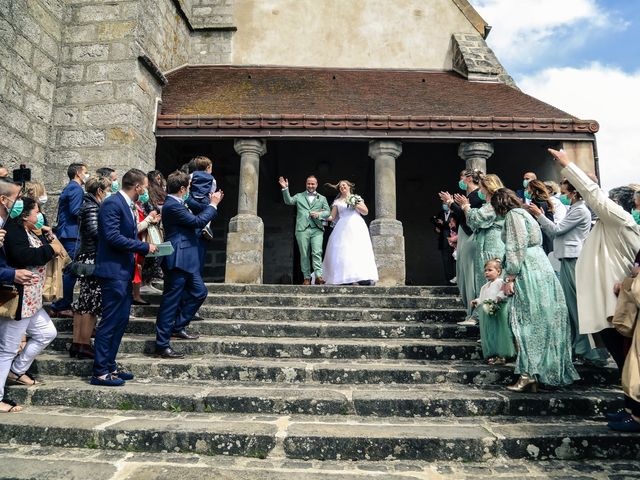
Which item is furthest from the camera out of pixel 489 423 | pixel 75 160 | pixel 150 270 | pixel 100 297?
Answer: pixel 75 160

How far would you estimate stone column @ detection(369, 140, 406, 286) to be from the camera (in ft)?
25.5

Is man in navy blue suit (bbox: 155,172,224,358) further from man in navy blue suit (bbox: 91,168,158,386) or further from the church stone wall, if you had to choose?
the church stone wall

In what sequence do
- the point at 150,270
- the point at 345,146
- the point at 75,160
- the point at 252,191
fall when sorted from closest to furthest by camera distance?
1. the point at 150,270
2. the point at 75,160
3. the point at 252,191
4. the point at 345,146

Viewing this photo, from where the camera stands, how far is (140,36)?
7.90 metres

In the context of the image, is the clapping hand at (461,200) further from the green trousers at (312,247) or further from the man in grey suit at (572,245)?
the green trousers at (312,247)

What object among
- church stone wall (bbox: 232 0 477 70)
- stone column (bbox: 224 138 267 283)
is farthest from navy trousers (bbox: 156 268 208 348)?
church stone wall (bbox: 232 0 477 70)

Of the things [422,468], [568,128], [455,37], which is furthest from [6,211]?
[455,37]

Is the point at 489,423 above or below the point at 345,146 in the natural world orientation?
below

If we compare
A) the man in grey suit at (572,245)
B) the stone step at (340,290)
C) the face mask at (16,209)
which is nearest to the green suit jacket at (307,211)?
the stone step at (340,290)

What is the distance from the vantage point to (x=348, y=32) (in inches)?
459

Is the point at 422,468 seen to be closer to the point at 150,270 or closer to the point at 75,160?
the point at 150,270

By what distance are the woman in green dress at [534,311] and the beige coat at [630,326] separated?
1.86 ft

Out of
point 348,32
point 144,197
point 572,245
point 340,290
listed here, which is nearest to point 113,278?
point 144,197

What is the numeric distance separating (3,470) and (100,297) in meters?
1.63
